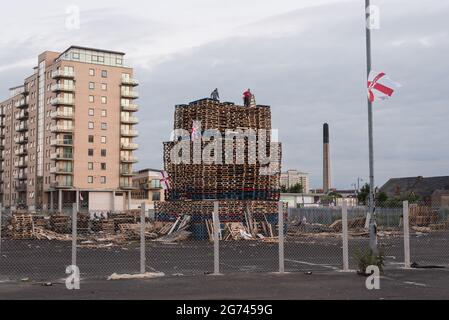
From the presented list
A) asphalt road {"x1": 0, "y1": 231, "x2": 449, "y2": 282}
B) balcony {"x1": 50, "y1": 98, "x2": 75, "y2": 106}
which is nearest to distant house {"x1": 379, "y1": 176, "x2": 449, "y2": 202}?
balcony {"x1": 50, "y1": 98, "x2": 75, "y2": 106}

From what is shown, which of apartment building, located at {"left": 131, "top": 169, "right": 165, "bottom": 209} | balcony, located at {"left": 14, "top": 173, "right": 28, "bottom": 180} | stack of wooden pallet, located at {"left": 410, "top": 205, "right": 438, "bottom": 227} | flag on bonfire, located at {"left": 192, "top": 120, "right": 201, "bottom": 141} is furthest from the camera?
apartment building, located at {"left": 131, "top": 169, "right": 165, "bottom": 209}

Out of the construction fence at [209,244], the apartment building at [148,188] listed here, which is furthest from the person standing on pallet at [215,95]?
the apartment building at [148,188]

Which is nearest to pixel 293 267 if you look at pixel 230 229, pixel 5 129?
pixel 230 229

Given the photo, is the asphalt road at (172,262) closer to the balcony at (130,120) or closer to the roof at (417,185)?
the balcony at (130,120)

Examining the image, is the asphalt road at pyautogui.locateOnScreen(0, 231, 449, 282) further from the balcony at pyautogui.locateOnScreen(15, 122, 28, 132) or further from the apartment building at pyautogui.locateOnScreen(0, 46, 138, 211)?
the balcony at pyautogui.locateOnScreen(15, 122, 28, 132)

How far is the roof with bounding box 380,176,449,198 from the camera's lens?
384 ft

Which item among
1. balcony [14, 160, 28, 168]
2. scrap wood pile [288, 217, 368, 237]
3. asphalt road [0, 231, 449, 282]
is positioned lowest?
scrap wood pile [288, 217, 368, 237]

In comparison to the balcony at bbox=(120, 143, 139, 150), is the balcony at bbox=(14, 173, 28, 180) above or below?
below

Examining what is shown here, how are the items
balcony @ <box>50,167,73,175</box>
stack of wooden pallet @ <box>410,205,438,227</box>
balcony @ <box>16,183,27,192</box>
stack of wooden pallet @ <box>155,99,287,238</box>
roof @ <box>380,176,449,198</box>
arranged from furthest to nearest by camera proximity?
roof @ <box>380,176,449,198</box>
balcony @ <box>16,183,27,192</box>
balcony @ <box>50,167,73,175</box>
stack of wooden pallet @ <box>410,205,438,227</box>
stack of wooden pallet @ <box>155,99,287,238</box>

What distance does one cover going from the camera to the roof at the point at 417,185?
11706 centimetres

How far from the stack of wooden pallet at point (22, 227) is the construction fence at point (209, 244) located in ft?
0.14

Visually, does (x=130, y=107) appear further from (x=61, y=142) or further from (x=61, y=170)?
(x=61, y=170)
